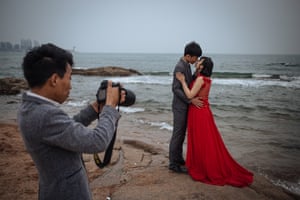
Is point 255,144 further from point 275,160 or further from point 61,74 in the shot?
point 61,74

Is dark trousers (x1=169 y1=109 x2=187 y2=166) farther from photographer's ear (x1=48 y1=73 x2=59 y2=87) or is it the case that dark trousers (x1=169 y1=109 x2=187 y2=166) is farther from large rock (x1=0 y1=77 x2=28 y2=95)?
large rock (x1=0 y1=77 x2=28 y2=95)

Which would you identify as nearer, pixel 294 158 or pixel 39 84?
pixel 39 84

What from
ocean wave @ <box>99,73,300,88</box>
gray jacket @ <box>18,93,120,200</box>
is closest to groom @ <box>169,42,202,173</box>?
gray jacket @ <box>18,93,120,200</box>

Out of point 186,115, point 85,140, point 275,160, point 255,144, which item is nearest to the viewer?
point 85,140

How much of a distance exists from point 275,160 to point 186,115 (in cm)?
257

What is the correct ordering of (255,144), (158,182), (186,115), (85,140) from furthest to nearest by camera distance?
(255,144) < (186,115) < (158,182) < (85,140)

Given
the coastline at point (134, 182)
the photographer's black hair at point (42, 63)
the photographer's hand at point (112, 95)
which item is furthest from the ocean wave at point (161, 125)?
the photographer's black hair at point (42, 63)

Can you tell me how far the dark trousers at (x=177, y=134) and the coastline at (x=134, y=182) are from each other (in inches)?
10.4

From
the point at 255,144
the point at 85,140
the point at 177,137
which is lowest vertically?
the point at 255,144

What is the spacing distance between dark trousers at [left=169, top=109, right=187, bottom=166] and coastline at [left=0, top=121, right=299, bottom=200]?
26 cm

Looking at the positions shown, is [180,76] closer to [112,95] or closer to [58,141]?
[112,95]

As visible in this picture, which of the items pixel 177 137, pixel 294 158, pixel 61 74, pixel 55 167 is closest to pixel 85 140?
pixel 55 167

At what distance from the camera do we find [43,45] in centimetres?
132

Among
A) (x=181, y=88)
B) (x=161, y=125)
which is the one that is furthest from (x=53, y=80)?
(x=161, y=125)
